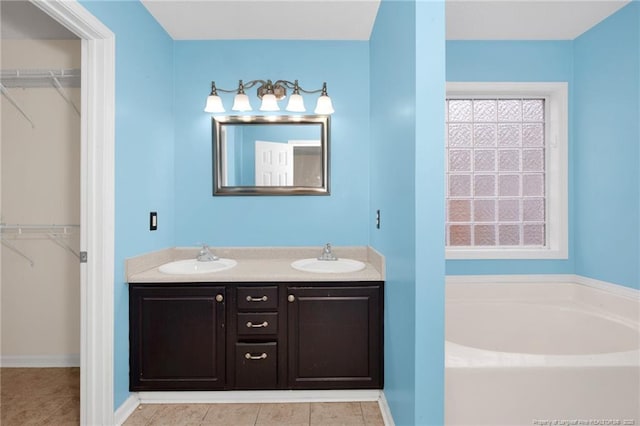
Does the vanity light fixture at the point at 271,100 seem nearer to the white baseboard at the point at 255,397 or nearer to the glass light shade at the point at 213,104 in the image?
the glass light shade at the point at 213,104

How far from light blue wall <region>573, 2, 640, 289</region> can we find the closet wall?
11.9 feet

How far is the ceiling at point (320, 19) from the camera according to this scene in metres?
2.13

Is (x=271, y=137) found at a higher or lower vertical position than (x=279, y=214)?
higher

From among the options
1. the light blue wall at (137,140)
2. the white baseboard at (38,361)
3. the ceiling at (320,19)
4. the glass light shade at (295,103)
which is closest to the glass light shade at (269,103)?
the glass light shade at (295,103)

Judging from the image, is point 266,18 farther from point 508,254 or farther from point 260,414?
point 260,414

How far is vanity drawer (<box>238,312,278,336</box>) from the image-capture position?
2.10 m

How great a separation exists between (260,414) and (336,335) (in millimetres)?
626

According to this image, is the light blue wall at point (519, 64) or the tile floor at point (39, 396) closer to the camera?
the tile floor at point (39, 396)

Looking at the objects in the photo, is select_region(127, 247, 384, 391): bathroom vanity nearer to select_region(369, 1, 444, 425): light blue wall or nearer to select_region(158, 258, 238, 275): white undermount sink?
select_region(158, 258, 238, 275): white undermount sink

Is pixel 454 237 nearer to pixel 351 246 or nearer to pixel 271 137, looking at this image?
pixel 351 246

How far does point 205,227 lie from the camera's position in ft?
8.63

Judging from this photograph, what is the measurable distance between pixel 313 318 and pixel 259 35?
201cm

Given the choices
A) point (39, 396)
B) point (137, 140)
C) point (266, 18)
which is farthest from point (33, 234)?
point (266, 18)

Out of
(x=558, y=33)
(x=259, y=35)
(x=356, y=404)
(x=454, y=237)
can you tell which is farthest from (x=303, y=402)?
(x=558, y=33)
